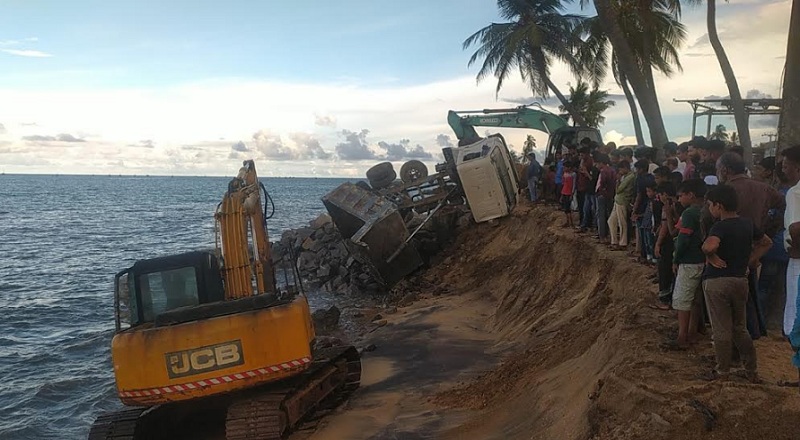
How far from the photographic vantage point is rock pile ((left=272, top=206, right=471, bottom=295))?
2139cm

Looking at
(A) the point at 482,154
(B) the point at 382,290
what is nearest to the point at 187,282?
(B) the point at 382,290

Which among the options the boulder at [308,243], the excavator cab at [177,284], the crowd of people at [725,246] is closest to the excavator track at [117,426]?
the excavator cab at [177,284]

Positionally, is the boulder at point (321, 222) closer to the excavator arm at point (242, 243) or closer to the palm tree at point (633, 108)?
the palm tree at point (633, 108)

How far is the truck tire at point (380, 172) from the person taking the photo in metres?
24.8

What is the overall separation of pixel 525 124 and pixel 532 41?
7.42m

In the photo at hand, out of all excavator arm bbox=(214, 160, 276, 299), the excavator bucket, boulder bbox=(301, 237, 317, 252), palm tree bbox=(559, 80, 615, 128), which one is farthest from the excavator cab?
palm tree bbox=(559, 80, 615, 128)

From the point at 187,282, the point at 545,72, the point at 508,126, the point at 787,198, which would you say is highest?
the point at 545,72

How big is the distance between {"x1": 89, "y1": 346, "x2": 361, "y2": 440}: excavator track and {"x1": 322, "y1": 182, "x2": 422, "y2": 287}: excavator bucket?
855 cm

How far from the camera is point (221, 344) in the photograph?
25.9 feet

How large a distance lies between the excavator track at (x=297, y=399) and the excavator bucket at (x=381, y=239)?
8275 mm

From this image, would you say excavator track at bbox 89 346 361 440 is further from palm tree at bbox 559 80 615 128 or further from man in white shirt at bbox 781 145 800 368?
palm tree at bbox 559 80 615 128

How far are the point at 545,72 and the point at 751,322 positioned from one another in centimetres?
2617

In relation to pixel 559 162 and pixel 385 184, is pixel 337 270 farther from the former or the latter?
pixel 559 162

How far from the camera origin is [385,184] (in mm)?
24938
